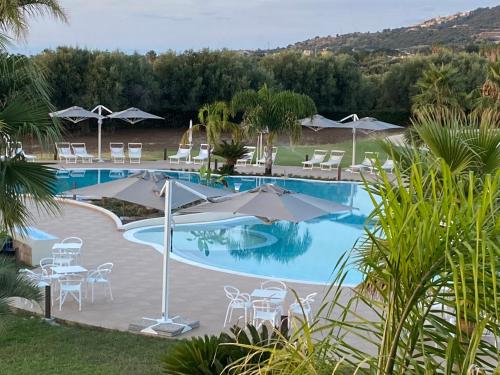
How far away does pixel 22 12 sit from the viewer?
787cm

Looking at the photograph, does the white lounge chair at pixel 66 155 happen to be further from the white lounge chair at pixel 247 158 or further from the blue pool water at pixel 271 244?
the blue pool water at pixel 271 244

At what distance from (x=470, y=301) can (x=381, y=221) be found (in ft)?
1.44

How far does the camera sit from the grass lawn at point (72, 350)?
7902 millimetres

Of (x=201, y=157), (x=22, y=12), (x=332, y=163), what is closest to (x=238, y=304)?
(x=22, y=12)

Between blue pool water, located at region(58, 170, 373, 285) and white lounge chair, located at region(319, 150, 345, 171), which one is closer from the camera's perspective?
blue pool water, located at region(58, 170, 373, 285)

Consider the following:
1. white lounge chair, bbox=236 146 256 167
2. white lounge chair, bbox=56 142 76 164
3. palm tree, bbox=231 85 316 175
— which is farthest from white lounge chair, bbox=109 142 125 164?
palm tree, bbox=231 85 316 175

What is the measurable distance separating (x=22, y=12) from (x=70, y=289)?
4289 millimetres

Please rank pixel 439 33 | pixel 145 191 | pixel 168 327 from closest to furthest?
pixel 168 327, pixel 145 191, pixel 439 33

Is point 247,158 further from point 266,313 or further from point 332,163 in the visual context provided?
point 266,313

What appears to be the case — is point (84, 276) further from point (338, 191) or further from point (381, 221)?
point (338, 191)

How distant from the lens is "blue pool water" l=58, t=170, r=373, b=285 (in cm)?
1495

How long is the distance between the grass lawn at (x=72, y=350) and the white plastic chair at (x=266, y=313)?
1243 mm

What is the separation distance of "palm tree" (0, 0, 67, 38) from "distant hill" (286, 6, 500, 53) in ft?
370

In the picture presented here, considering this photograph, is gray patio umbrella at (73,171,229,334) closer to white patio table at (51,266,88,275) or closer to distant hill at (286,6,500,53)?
white patio table at (51,266,88,275)
